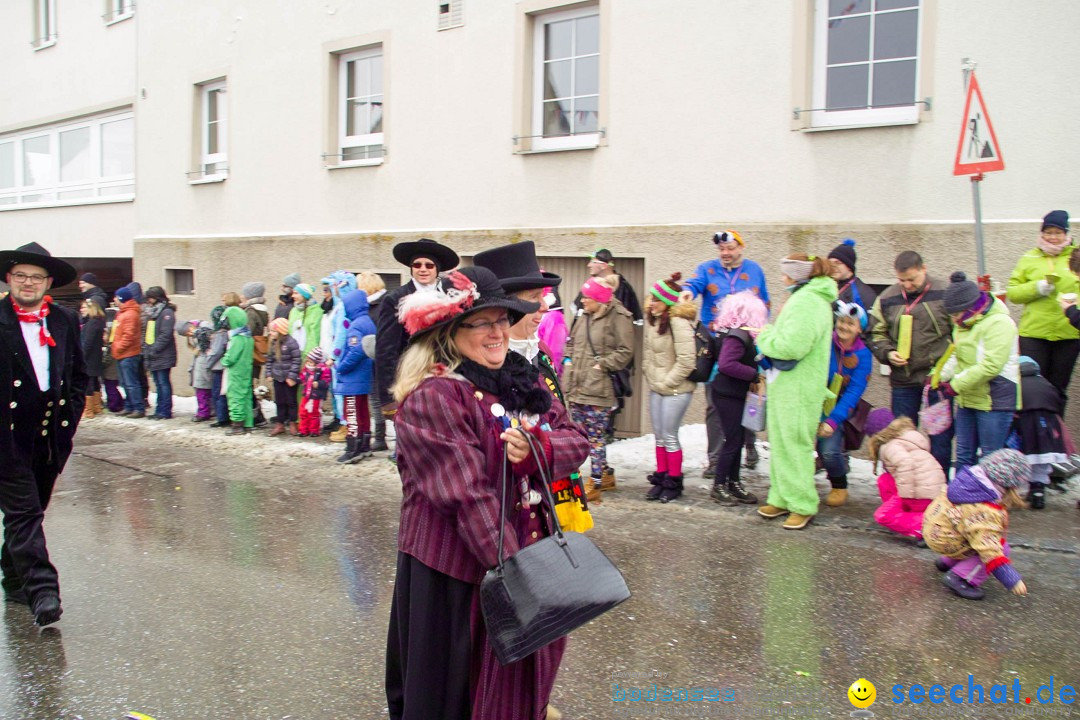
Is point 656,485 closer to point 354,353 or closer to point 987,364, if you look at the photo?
point 987,364

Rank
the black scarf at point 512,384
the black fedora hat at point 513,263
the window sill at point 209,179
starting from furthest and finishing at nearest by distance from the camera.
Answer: the window sill at point 209,179, the black fedora hat at point 513,263, the black scarf at point 512,384

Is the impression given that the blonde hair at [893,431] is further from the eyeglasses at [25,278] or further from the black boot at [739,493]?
the eyeglasses at [25,278]

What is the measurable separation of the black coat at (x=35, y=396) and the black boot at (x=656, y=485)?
431 centimetres

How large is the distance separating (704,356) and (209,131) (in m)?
11.5

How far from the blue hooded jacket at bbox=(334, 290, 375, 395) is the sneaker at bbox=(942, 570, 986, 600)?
231 inches

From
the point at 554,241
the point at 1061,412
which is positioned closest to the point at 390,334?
the point at 554,241

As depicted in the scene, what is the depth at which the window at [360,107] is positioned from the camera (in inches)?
495

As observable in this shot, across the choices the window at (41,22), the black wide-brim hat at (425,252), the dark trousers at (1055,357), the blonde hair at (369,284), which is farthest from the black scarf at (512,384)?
the window at (41,22)

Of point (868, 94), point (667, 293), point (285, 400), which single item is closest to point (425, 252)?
point (667, 293)

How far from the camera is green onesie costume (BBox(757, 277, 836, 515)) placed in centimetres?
618

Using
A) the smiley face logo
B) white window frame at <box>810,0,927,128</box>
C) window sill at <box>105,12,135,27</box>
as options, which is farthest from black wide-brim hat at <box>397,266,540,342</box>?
window sill at <box>105,12,135,27</box>

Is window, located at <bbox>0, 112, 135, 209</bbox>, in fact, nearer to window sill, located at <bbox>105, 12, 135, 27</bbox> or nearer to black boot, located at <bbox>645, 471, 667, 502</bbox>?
window sill, located at <bbox>105, 12, 135, 27</bbox>

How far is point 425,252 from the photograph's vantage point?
7055 mm

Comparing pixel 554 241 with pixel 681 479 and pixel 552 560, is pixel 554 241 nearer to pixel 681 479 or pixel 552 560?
pixel 681 479
